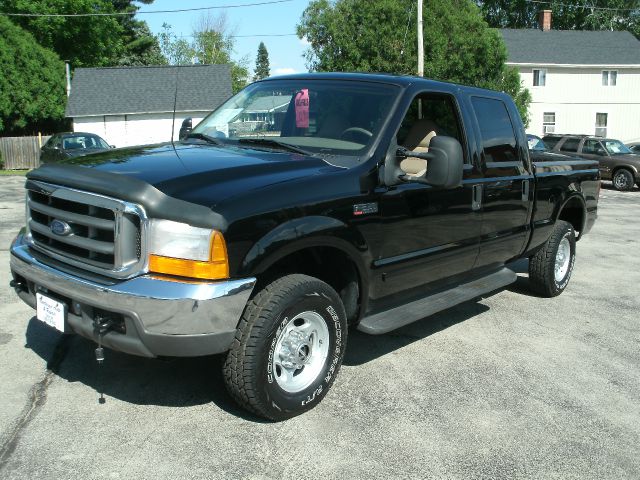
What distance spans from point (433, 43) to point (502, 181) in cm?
2698

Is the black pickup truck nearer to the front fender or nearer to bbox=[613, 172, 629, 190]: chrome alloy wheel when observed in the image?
the front fender

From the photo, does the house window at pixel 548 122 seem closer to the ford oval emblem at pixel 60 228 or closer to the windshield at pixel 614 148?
the windshield at pixel 614 148

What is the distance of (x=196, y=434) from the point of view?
3619 millimetres

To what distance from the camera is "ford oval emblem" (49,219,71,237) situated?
3623 millimetres

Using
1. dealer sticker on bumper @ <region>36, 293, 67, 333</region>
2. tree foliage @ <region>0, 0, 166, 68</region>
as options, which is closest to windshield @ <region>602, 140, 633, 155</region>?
dealer sticker on bumper @ <region>36, 293, 67, 333</region>

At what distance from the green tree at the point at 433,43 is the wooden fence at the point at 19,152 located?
15919 millimetres

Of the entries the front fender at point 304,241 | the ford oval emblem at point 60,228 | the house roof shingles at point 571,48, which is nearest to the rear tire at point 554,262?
the front fender at point 304,241

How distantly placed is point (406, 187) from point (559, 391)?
1749 mm

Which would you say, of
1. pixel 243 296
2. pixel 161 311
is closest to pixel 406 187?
pixel 243 296

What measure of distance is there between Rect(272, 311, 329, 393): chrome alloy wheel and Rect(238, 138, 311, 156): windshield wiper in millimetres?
1183

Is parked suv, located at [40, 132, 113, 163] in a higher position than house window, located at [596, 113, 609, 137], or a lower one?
lower

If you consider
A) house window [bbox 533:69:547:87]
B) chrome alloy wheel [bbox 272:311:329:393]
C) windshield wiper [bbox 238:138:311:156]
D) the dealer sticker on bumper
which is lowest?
chrome alloy wheel [bbox 272:311:329:393]

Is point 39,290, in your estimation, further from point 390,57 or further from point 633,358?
point 390,57

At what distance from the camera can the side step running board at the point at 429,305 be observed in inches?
169
